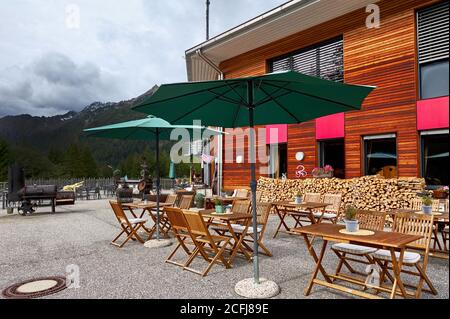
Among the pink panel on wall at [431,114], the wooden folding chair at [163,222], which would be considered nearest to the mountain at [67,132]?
the wooden folding chair at [163,222]

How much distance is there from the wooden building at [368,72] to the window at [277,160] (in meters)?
0.04

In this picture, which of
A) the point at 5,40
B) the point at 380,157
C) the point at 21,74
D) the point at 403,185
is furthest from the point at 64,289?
the point at 21,74

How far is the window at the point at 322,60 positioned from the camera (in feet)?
32.5

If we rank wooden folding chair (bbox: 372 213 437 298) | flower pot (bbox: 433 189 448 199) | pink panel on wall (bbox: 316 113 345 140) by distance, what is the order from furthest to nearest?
pink panel on wall (bbox: 316 113 345 140) → flower pot (bbox: 433 189 448 199) → wooden folding chair (bbox: 372 213 437 298)

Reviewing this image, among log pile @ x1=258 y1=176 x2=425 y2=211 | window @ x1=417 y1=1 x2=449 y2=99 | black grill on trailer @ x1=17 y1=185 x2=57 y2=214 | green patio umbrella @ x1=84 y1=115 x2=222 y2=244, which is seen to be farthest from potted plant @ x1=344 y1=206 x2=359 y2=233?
black grill on trailer @ x1=17 y1=185 x2=57 y2=214

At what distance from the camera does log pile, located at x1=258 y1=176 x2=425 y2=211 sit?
295 inches

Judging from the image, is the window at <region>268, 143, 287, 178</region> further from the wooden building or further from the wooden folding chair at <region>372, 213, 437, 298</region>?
the wooden folding chair at <region>372, 213, 437, 298</region>

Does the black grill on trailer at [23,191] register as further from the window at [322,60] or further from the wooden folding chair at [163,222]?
the window at [322,60]

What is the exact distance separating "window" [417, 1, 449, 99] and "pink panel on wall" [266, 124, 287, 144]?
4.26 m

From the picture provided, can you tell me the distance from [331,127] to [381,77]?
191cm

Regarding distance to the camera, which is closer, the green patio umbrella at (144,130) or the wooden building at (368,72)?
the green patio umbrella at (144,130)

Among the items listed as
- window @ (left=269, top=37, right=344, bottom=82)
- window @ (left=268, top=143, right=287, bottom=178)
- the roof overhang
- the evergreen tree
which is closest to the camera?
the roof overhang

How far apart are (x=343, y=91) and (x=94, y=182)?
19.8 meters
